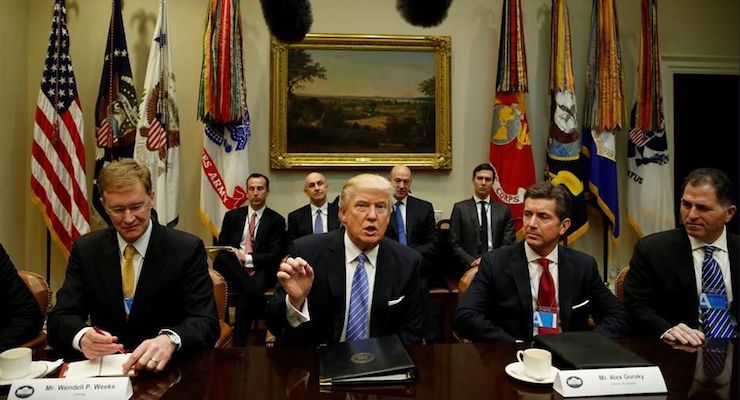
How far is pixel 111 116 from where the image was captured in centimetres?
463

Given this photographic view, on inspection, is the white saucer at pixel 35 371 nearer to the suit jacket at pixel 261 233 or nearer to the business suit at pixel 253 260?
the business suit at pixel 253 260

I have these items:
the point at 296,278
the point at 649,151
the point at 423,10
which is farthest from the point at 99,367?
the point at 649,151

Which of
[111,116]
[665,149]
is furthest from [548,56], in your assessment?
[111,116]

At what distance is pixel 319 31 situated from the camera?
525 cm

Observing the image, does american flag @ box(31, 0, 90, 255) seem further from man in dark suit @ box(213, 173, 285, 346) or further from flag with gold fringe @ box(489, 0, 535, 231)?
flag with gold fringe @ box(489, 0, 535, 231)

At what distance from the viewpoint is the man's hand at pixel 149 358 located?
58.4 inches

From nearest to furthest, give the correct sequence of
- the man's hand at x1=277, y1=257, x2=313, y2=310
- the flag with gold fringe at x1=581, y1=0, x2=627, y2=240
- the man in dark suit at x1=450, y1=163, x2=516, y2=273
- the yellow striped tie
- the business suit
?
the man's hand at x1=277, y1=257, x2=313, y2=310
the yellow striped tie
the business suit
the man in dark suit at x1=450, y1=163, x2=516, y2=273
the flag with gold fringe at x1=581, y1=0, x2=627, y2=240

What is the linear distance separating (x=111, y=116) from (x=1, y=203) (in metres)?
1.15

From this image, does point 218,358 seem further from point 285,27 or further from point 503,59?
point 503,59

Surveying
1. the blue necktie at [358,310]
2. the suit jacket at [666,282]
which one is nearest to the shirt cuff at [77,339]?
the blue necktie at [358,310]

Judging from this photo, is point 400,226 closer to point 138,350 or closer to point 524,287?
point 524,287

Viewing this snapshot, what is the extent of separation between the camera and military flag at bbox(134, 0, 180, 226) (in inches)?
181

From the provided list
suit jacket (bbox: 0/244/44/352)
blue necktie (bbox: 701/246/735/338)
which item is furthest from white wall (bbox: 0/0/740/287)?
blue necktie (bbox: 701/246/735/338)

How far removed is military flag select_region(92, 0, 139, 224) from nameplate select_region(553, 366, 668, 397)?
13.8 ft
